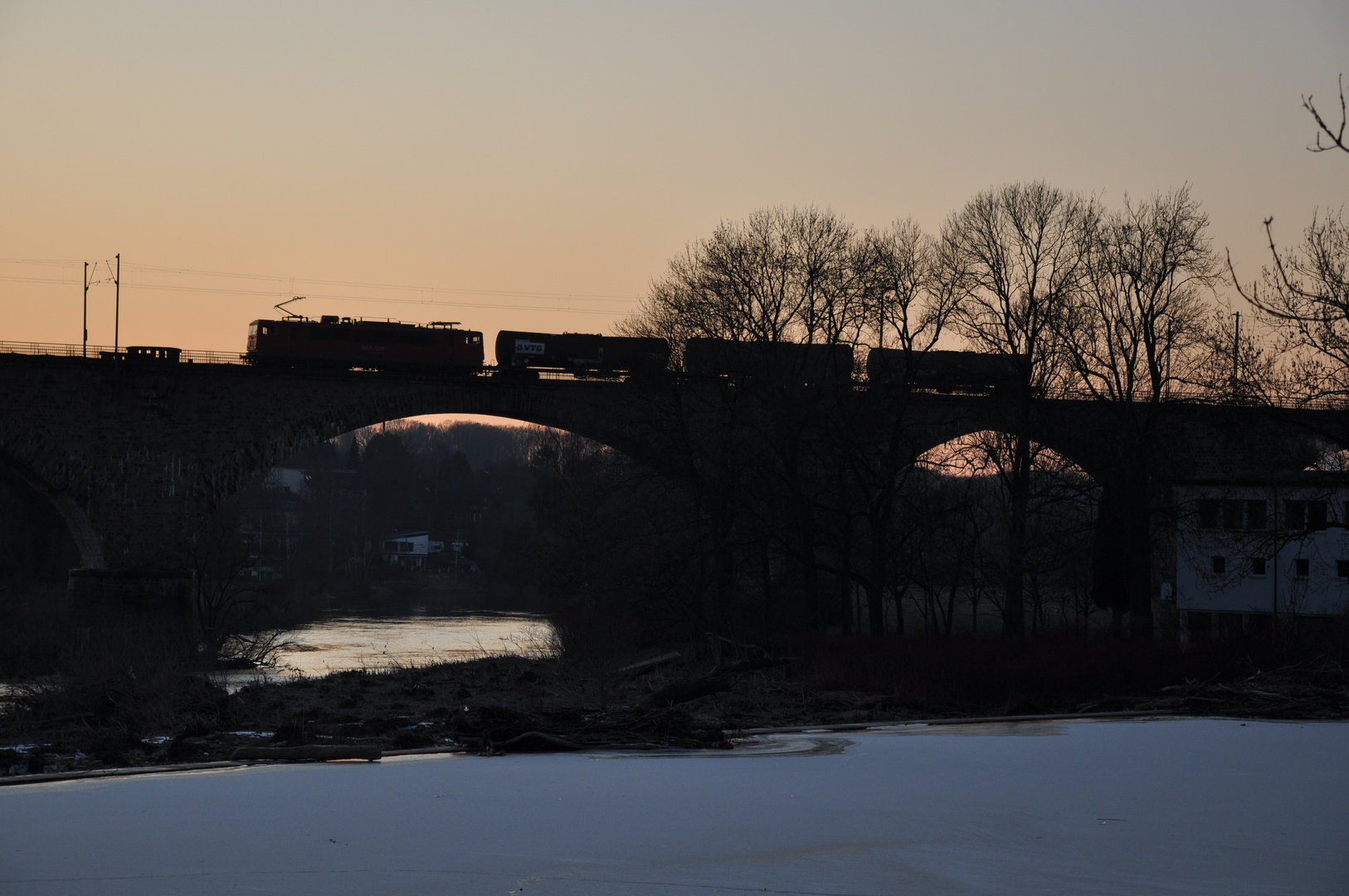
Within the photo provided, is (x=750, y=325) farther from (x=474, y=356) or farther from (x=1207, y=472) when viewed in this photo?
(x=1207, y=472)

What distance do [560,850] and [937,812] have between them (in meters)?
2.62

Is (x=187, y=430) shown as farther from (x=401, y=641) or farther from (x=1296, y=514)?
(x=1296, y=514)

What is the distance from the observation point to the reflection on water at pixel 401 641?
32.3m

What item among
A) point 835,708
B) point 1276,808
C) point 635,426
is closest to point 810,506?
A: point 635,426

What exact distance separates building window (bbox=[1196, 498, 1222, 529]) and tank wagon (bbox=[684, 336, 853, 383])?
31.2 feet

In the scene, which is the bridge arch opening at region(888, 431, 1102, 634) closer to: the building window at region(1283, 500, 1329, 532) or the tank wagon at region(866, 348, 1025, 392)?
the tank wagon at region(866, 348, 1025, 392)

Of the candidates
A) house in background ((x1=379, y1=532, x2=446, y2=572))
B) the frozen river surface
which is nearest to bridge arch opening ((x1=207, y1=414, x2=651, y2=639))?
house in background ((x1=379, y1=532, x2=446, y2=572))

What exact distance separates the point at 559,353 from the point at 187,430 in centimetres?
1268

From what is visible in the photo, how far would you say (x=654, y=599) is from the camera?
29188 millimetres

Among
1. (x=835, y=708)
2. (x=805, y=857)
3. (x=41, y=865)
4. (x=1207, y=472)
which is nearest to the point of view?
(x=41, y=865)

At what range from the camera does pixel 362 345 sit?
39938mm

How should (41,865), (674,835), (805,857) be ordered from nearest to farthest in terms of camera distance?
(41,865), (805,857), (674,835)

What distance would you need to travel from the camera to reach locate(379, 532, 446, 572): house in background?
102m

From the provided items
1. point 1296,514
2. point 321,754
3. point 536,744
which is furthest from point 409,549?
point 321,754
